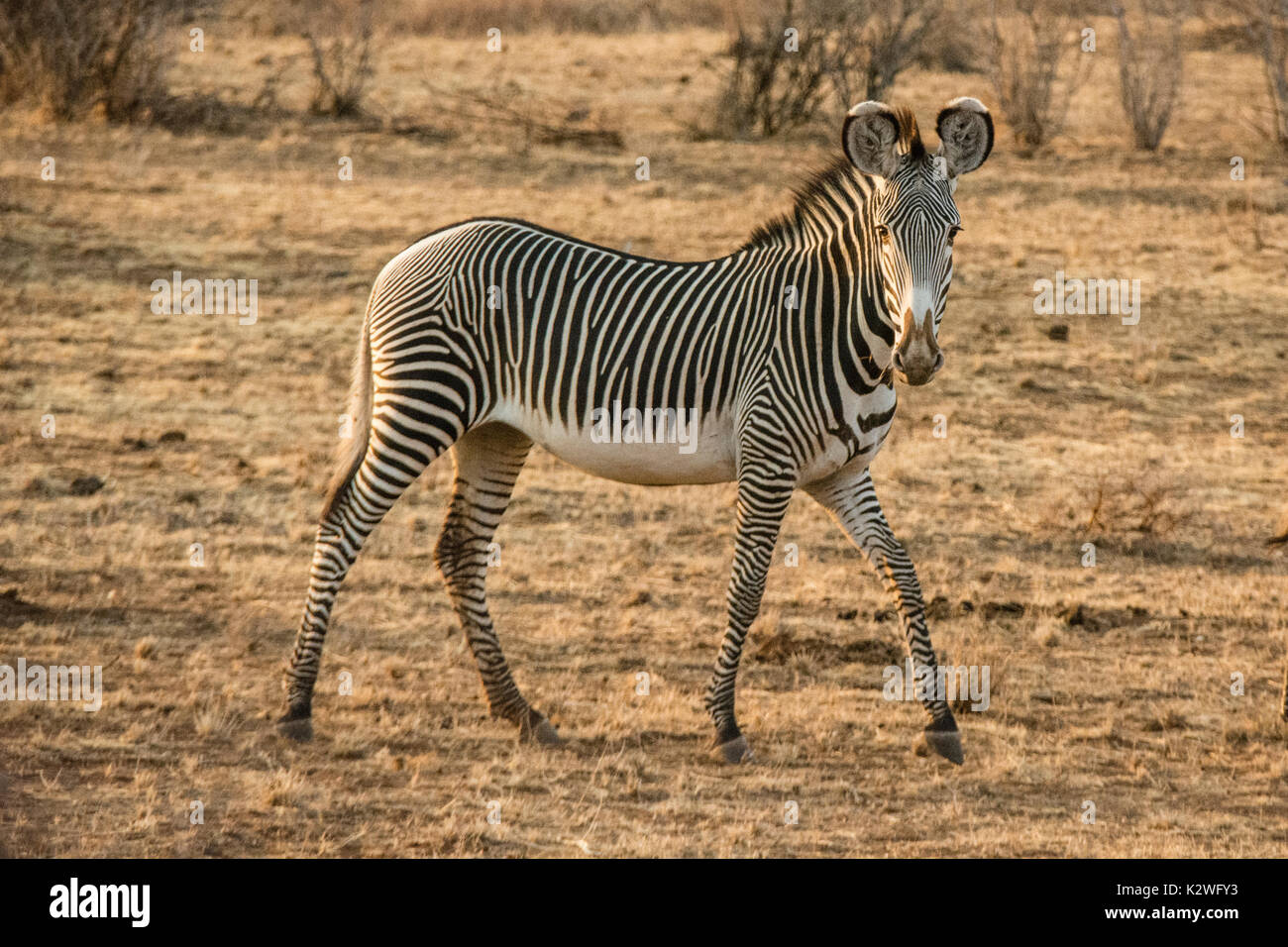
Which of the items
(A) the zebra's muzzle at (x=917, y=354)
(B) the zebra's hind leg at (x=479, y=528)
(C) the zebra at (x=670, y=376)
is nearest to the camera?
(A) the zebra's muzzle at (x=917, y=354)

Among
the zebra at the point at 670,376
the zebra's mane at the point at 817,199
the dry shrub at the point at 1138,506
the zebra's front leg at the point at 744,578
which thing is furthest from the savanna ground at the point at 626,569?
the zebra's mane at the point at 817,199

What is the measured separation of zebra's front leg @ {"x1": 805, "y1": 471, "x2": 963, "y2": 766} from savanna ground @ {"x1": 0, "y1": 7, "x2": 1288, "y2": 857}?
0.16 metres

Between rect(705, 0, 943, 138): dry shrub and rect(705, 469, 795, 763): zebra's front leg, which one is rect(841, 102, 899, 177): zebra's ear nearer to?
rect(705, 469, 795, 763): zebra's front leg

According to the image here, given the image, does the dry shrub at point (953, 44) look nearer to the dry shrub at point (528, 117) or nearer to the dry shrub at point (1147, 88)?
the dry shrub at point (1147, 88)

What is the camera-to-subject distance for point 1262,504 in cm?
1012

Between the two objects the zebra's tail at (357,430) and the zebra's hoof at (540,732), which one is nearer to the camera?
the zebra's hoof at (540,732)

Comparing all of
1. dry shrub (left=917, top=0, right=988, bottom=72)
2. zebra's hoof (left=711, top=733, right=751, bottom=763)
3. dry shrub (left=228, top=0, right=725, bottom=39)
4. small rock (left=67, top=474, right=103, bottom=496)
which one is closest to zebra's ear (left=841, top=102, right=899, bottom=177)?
zebra's hoof (left=711, top=733, right=751, bottom=763)

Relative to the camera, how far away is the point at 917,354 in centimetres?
570

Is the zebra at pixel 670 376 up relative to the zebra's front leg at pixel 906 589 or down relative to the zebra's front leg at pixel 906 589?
up

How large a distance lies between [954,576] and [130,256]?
8.87 meters

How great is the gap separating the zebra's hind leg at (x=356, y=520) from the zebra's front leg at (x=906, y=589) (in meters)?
1.51

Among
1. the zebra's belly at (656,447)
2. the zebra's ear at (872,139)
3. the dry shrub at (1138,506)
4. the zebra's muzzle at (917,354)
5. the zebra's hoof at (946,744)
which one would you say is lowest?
the zebra's hoof at (946,744)

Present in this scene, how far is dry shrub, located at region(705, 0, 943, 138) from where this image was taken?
20.0 metres

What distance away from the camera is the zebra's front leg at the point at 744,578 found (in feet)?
20.7
